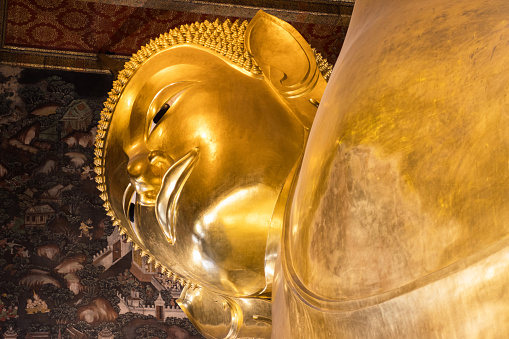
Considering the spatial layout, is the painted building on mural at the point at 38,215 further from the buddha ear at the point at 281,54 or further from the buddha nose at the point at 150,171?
the buddha ear at the point at 281,54

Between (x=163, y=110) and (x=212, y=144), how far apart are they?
0.54ft

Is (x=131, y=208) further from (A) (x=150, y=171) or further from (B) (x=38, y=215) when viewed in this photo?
(B) (x=38, y=215)

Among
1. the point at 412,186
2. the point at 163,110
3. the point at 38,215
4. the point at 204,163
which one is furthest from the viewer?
the point at 38,215

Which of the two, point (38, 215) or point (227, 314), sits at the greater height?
point (38, 215)

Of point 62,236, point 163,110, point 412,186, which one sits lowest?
point 412,186

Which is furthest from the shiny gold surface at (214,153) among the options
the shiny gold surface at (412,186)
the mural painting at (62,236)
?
the mural painting at (62,236)

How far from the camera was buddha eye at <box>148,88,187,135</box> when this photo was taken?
0.96 meters

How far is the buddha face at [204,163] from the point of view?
838 millimetres

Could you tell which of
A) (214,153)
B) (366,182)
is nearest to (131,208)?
(214,153)

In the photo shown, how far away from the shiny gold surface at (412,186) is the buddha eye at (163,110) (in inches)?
19.0

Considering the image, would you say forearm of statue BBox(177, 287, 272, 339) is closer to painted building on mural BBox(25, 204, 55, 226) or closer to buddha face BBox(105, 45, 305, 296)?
buddha face BBox(105, 45, 305, 296)

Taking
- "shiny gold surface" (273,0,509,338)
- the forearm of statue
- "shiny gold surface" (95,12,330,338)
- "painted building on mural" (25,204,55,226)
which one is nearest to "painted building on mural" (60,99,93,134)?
"painted building on mural" (25,204,55,226)

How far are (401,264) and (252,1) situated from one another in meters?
2.89

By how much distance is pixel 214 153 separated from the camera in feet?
2.83
